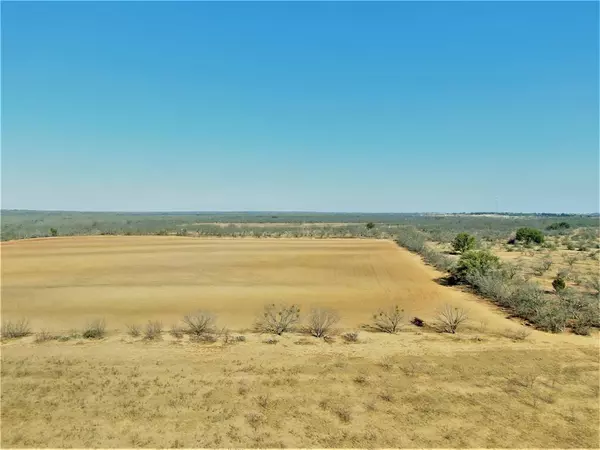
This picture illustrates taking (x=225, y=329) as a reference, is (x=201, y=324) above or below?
above

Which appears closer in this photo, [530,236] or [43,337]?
[43,337]

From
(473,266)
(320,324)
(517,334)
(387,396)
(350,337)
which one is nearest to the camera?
(387,396)

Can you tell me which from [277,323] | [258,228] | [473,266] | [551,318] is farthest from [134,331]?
[258,228]

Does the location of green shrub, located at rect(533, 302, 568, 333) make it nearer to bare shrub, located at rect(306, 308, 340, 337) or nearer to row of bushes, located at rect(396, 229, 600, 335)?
row of bushes, located at rect(396, 229, 600, 335)

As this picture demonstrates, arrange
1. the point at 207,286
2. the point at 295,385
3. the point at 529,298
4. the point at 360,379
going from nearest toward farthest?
the point at 295,385 → the point at 360,379 → the point at 529,298 → the point at 207,286

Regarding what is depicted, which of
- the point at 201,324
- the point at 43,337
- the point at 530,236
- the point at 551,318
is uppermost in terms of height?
the point at 530,236

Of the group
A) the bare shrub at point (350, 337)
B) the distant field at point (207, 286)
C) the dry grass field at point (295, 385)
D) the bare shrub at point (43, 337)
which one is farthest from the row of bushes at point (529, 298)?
the bare shrub at point (43, 337)

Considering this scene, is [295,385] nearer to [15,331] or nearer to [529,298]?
[15,331]
